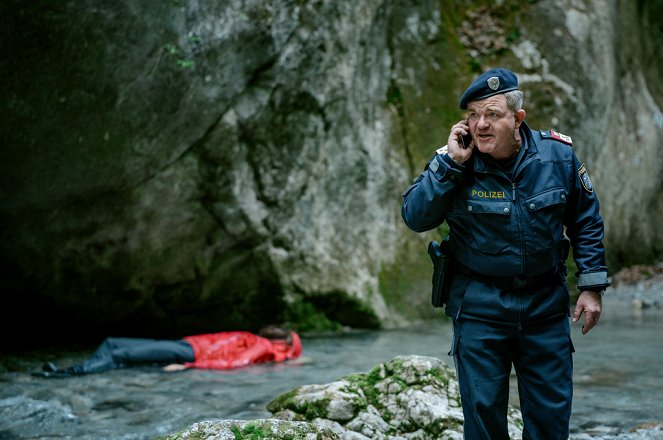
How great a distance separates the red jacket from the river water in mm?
224

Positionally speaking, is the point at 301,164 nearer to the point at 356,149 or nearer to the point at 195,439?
the point at 356,149

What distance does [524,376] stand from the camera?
300cm

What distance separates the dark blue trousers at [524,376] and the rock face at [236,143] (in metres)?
5.08

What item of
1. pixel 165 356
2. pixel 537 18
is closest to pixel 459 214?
pixel 165 356

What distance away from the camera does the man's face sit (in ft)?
9.80

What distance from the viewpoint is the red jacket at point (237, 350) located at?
7.08m

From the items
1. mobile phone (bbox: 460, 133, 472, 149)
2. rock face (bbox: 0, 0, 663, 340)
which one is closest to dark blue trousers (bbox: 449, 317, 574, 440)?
mobile phone (bbox: 460, 133, 472, 149)

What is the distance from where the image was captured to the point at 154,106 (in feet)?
23.7

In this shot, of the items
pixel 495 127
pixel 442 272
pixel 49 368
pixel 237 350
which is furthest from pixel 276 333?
pixel 495 127

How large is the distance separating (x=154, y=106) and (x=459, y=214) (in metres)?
4.94

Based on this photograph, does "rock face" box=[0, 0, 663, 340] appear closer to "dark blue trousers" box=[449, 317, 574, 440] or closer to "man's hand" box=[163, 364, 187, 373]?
"man's hand" box=[163, 364, 187, 373]

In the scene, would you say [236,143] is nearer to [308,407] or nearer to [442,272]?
[308,407]

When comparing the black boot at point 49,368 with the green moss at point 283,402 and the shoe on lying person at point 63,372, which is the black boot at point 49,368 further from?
the green moss at point 283,402

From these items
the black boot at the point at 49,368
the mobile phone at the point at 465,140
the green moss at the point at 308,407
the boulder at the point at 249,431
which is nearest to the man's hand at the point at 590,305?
the mobile phone at the point at 465,140
